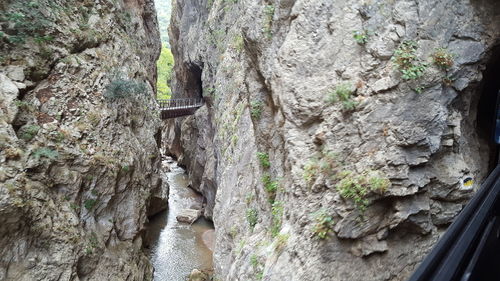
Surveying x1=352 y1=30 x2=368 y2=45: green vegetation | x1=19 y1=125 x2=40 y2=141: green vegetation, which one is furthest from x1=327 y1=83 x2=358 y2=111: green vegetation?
x1=19 y1=125 x2=40 y2=141: green vegetation

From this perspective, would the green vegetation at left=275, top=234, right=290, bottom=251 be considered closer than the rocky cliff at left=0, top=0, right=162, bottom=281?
Yes

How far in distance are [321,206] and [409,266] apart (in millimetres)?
1495

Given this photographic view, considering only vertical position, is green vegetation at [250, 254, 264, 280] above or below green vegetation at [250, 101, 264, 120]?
below

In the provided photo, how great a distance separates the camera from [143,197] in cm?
1377

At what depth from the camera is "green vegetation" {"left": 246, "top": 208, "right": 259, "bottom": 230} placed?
24.4 ft

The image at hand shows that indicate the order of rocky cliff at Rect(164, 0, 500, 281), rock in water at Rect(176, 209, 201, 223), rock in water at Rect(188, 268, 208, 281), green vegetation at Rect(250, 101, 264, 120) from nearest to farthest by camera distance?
rocky cliff at Rect(164, 0, 500, 281), green vegetation at Rect(250, 101, 264, 120), rock in water at Rect(188, 268, 208, 281), rock in water at Rect(176, 209, 201, 223)

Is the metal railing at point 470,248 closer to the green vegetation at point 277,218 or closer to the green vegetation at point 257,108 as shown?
the green vegetation at point 277,218

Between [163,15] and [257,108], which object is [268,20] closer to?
[257,108]

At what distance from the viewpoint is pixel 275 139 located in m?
7.01

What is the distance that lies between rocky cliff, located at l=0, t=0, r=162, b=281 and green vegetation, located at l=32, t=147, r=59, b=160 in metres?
0.03

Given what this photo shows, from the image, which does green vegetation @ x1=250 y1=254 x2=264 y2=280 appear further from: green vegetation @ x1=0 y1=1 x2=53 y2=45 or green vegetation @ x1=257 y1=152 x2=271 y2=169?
green vegetation @ x1=0 y1=1 x2=53 y2=45

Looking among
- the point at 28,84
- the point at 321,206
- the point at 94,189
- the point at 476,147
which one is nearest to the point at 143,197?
the point at 94,189

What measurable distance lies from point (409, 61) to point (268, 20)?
3.33 meters

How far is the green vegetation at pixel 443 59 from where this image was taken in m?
4.84
